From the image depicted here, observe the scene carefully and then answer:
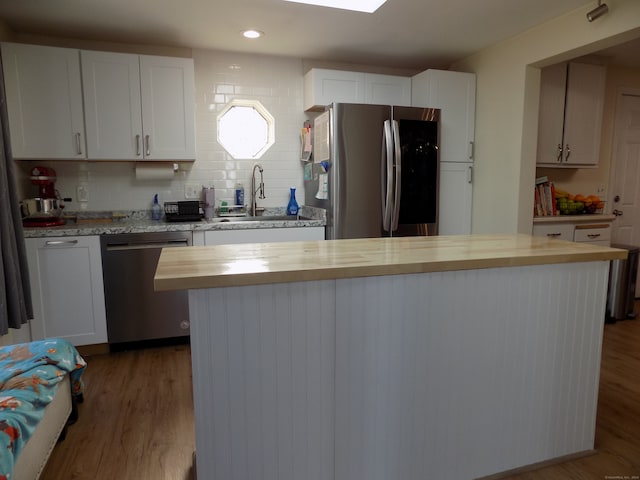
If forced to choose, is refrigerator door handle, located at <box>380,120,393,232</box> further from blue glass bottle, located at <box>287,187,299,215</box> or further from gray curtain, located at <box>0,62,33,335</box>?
gray curtain, located at <box>0,62,33,335</box>

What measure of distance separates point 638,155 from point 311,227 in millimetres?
3719

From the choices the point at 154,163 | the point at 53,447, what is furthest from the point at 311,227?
the point at 53,447

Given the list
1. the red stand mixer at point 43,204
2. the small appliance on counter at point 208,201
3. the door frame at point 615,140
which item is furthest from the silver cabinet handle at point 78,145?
the door frame at point 615,140

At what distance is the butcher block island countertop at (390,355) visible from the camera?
4.42 feet

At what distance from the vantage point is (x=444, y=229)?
3.79 meters

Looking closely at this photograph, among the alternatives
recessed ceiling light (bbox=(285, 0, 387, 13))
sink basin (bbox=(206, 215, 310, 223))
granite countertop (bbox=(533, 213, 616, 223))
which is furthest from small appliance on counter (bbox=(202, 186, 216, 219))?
granite countertop (bbox=(533, 213, 616, 223))

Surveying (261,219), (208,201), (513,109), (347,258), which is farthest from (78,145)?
(513,109)

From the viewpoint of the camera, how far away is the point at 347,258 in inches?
61.3

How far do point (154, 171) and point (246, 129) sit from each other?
0.97 meters

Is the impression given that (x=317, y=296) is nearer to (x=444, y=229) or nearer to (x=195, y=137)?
(x=195, y=137)

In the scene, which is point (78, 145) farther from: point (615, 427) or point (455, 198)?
point (615, 427)

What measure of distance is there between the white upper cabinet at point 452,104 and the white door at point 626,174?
1777 millimetres

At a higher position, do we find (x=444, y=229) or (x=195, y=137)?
(x=195, y=137)

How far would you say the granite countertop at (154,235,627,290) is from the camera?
1.31m
